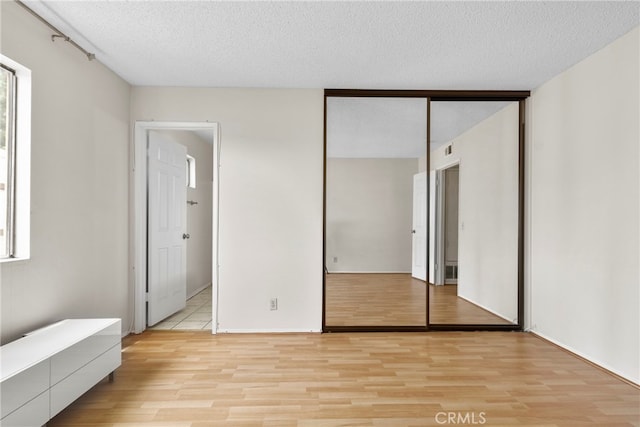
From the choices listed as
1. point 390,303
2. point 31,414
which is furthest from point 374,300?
point 31,414

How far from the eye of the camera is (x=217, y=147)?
144 inches

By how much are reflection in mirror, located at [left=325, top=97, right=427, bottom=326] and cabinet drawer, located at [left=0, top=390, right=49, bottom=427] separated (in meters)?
2.92

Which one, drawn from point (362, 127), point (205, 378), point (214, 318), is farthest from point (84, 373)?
point (362, 127)

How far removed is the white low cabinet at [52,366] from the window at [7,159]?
2.06 ft

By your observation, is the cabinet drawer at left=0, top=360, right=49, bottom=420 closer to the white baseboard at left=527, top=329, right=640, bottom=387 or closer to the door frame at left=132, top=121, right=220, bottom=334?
the door frame at left=132, top=121, right=220, bottom=334

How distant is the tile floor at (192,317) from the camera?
3848 millimetres

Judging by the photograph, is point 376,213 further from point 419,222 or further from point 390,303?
point 390,303

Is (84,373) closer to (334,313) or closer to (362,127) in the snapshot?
(334,313)

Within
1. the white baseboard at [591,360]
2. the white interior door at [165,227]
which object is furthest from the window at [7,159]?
the white baseboard at [591,360]

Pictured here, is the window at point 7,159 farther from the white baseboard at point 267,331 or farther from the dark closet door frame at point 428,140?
the dark closet door frame at point 428,140

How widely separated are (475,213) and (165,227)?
3832 millimetres

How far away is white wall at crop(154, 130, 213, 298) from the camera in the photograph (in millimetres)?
5297

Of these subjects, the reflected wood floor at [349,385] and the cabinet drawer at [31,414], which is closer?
the cabinet drawer at [31,414]

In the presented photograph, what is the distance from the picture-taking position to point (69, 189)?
8.78 feet
